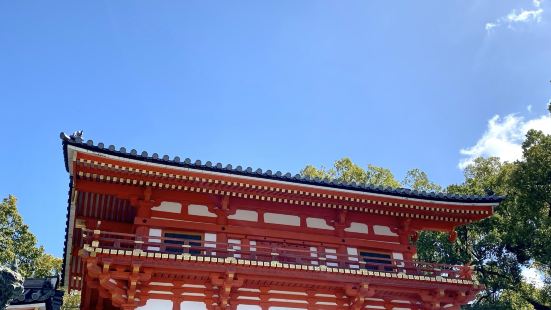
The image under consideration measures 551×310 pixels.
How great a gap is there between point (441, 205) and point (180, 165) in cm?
856

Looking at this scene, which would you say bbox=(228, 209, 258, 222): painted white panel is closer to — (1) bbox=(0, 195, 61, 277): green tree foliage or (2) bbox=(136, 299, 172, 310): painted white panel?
(2) bbox=(136, 299, 172, 310): painted white panel

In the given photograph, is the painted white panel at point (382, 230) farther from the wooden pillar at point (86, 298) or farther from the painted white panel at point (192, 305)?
the wooden pillar at point (86, 298)

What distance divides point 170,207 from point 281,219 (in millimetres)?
3632

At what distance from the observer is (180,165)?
14344 mm

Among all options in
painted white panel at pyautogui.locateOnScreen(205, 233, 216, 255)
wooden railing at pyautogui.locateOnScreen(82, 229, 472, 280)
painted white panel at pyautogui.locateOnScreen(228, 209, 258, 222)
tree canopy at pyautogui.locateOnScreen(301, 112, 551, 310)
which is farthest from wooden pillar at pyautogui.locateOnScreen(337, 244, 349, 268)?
tree canopy at pyautogui.locateOnScreen(301, 112, 551, 310)

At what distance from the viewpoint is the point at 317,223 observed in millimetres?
16844

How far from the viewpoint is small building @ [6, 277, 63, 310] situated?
1454cm

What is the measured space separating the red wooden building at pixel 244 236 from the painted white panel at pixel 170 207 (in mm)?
31

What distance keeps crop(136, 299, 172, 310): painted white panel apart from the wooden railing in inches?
53.6

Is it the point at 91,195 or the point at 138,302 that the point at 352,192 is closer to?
the point at 138,302

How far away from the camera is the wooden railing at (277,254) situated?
46.5ft

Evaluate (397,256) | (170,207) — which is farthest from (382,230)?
(170,207)

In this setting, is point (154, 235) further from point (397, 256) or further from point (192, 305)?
point (397, 256)

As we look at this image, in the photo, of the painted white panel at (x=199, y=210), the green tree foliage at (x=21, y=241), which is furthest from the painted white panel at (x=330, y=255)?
the green tree foliage at (x=21, y=241)
